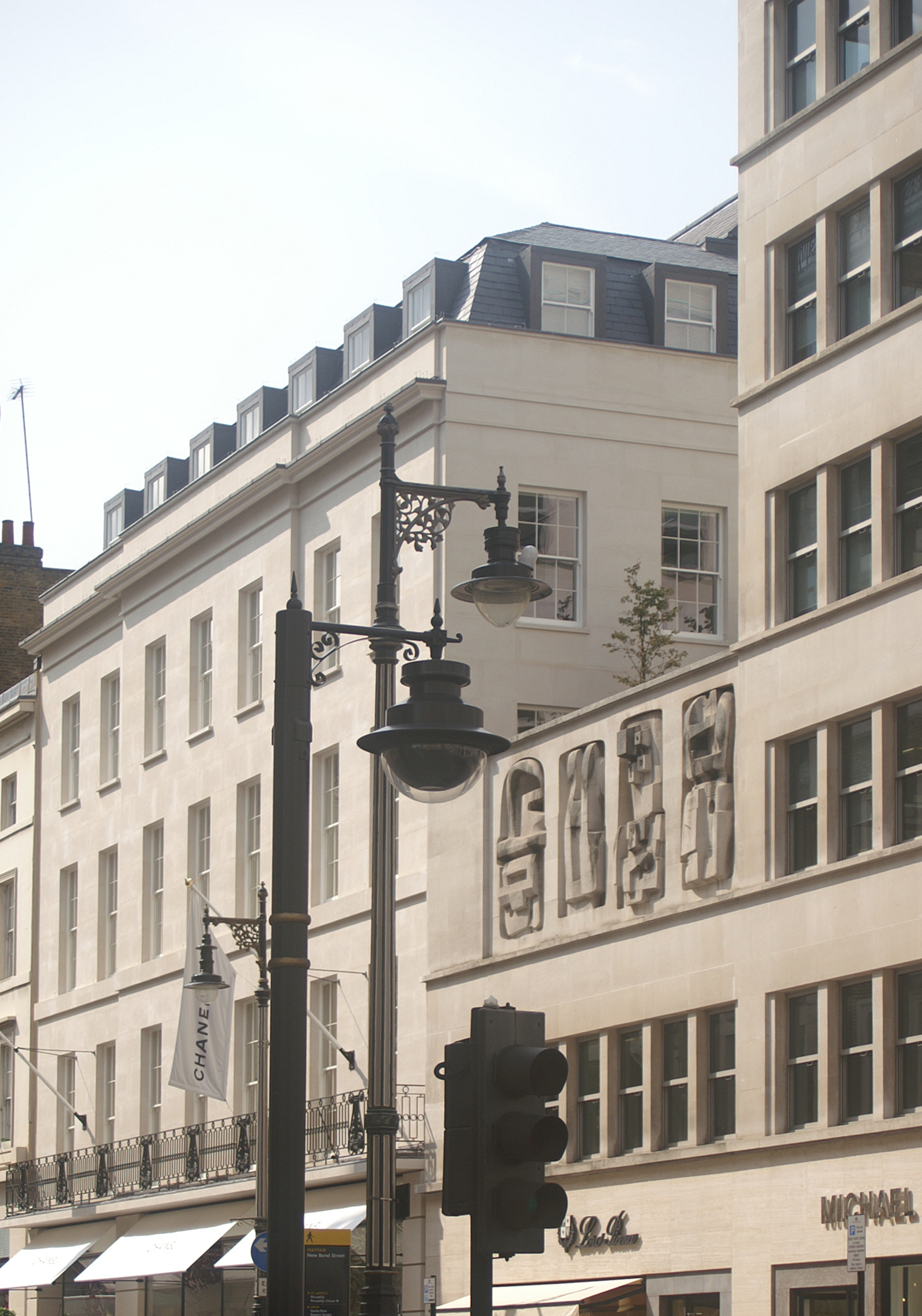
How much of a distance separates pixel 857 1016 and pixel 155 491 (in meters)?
30.8

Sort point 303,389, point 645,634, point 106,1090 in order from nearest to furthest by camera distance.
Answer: point 645,634, point 303,389, point 106,1090

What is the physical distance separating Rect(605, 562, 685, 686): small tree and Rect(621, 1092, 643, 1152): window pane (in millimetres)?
7416

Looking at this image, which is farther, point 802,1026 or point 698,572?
point 698,572

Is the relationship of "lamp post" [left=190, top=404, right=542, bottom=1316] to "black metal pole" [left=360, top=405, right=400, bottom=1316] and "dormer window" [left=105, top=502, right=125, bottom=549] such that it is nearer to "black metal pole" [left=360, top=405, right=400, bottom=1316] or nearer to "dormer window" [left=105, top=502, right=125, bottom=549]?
"black metal pole" [left=360, top=405, right=400, bottom=1316]

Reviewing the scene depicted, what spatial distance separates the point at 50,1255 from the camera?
49406 millimetres

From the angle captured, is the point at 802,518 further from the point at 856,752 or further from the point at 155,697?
the point at 155,697

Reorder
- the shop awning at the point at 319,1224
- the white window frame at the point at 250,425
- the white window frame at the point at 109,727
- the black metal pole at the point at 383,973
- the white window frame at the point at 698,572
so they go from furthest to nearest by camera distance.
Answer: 1. the white window frame at the point at 109,727
2. the white window frame at the point at 250,425
3. the white window frame at the point at 698,572
4. the shop awning at the point at 319,1224
5. the black metal pole at the point at 383,973

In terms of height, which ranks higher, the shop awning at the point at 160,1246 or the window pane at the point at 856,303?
the window pane at the point at 856,303

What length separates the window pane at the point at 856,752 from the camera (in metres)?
26.7

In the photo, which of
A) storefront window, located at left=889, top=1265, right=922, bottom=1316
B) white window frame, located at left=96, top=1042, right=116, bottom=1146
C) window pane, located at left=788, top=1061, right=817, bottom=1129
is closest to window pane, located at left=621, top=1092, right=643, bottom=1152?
window pane, located at left=788, top=1061, right=817, bottom=1129

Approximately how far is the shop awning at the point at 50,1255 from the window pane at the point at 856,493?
2714cm

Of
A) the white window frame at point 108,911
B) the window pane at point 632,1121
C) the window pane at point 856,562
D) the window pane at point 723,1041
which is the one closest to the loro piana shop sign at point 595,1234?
the window pane at point 632,1121

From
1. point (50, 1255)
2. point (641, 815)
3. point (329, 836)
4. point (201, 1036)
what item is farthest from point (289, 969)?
point (50, 1255)

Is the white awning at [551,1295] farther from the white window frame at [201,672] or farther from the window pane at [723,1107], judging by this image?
the white window frame at [201,672]
